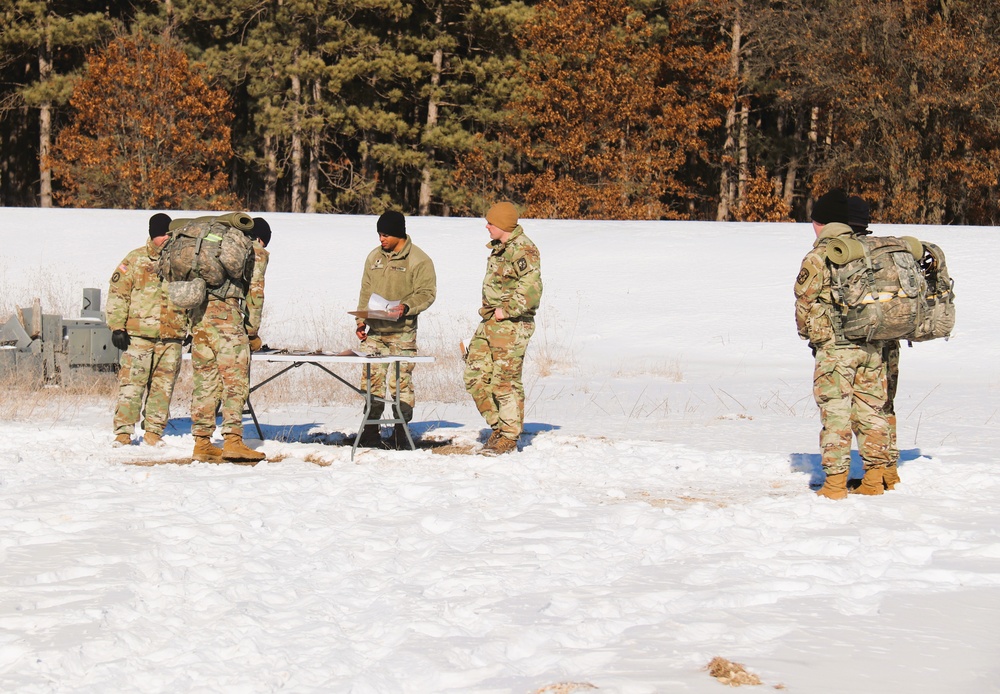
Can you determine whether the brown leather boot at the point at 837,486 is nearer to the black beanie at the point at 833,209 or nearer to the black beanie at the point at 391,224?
the black beanie at the point at 833,209

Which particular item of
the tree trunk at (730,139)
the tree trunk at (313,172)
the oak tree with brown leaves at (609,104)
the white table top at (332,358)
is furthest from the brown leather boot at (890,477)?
the tree trunk at (313,172)

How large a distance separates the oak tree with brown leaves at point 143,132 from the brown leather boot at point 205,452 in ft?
85.8

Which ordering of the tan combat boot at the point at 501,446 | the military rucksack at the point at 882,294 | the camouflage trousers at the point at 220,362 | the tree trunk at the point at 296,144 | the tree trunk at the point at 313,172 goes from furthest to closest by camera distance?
the tree trunk at the point at 313,172 < the tree trunk at the point at 296,144 < the tan combat boot at the point at 501,446 < the camouflage trousers at the point at 220,362 < the military rucksack at the point at 882,294

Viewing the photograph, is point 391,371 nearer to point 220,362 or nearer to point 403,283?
point 403,283

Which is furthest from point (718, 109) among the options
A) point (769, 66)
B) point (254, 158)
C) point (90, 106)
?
point (90, 106)

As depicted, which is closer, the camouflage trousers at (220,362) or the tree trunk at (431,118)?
the camouflage trousers at (220,362)

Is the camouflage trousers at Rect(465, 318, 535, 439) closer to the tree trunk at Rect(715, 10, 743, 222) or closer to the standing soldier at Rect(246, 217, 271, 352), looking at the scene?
the standing soldier at Rect(246, 217, 271, 352)

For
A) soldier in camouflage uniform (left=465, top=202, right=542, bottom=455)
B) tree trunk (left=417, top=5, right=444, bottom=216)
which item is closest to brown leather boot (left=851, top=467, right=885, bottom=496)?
soldier in camouflage uniform (left=465, top=202, right=542, bottom=455)

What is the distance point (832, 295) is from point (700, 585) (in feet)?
8.16

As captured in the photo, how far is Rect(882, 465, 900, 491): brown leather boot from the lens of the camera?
7855 mm

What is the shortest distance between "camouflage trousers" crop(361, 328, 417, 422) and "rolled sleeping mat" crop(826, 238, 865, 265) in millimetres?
3572

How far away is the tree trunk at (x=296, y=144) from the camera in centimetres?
3656

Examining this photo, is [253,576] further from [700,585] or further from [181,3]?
[181,3]

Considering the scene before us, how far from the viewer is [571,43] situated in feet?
109
